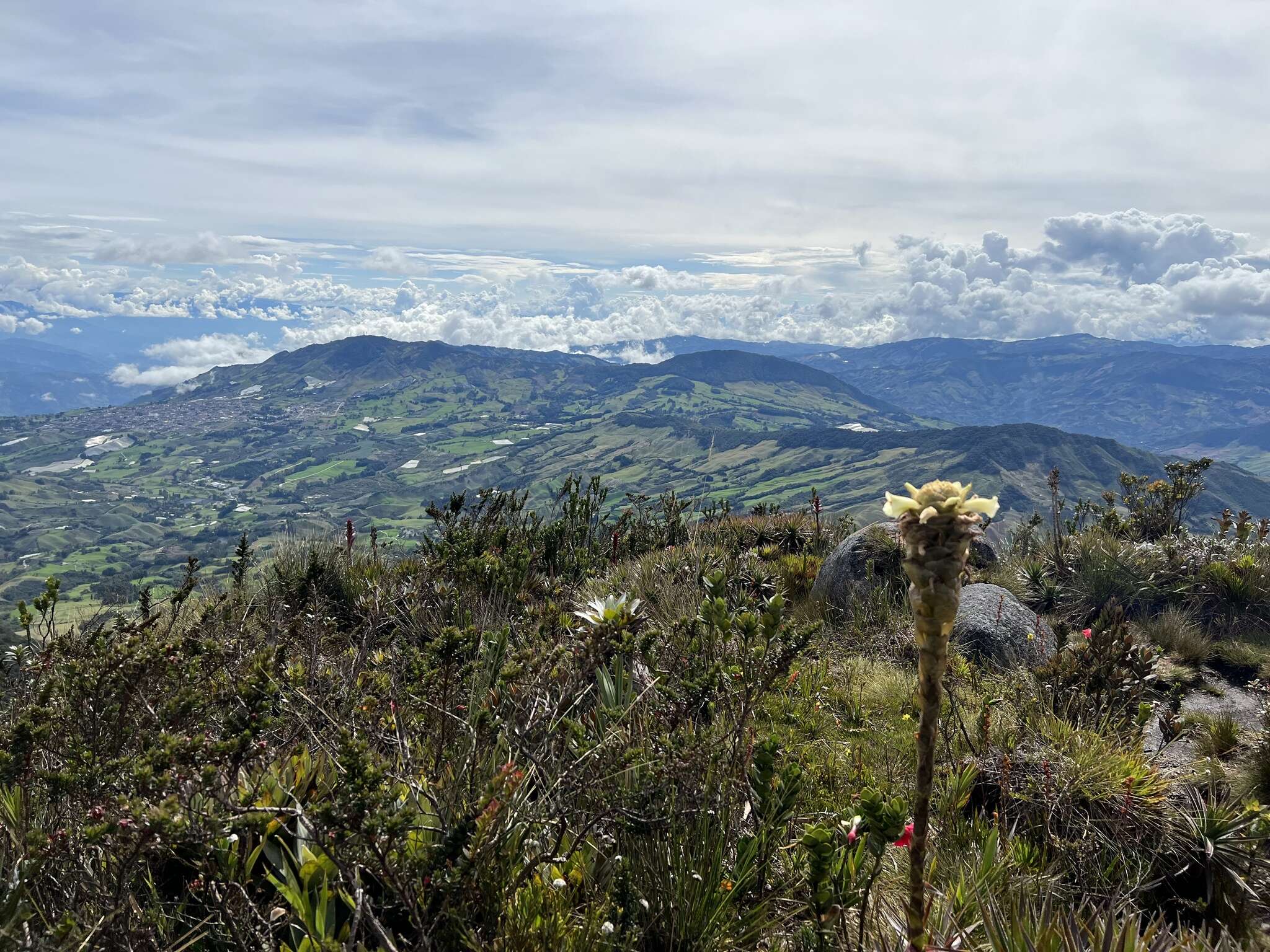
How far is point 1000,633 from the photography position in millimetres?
8219

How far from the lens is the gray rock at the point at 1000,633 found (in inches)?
312

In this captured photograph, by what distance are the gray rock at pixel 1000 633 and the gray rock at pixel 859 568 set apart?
A: 1144 mm

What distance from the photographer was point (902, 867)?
12.0 feet

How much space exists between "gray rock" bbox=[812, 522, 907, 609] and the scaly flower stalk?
8.28 metres

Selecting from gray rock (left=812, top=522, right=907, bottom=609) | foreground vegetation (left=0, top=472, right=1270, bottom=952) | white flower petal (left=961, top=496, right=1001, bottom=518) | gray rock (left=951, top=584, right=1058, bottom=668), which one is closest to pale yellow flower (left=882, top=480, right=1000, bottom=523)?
white flower petal (left=961, top=496, right=1001, bottom=518)

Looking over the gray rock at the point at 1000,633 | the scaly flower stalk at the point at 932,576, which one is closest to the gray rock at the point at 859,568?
the gray rock at the point at 1000,633

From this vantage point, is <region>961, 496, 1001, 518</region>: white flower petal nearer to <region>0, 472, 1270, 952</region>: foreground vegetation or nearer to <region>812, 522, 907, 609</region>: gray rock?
<region>0, 472, 1270, 952</region>: foreground vegetation

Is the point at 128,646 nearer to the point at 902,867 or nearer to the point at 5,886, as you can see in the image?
the point at 5,886

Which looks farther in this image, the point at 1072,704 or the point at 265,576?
the point at 265,576

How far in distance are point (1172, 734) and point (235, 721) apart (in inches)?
283

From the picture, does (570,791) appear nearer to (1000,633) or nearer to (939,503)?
(939,503)

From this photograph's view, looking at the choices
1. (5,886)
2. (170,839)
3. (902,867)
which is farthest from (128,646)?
(902,867)

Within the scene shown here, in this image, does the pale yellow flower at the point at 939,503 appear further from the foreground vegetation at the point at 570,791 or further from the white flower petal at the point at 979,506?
the foreground vegetation at the point at 570,791

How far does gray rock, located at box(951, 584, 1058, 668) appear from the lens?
793cm
